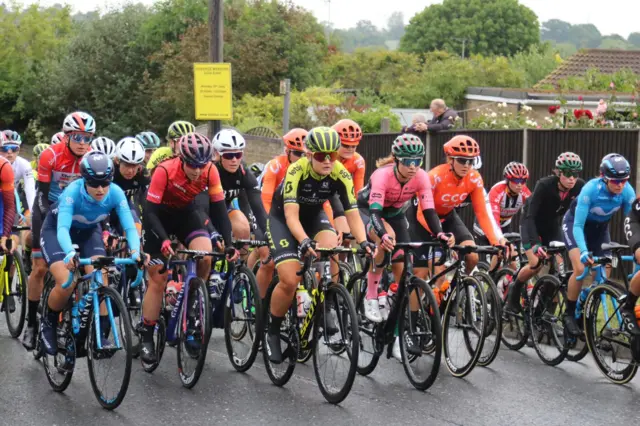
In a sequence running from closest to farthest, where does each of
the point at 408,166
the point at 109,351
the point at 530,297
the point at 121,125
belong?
the point at 109,351, the point at 408,166, the point at 530,297, the point at 121,125

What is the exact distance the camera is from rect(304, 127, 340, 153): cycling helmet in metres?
8.69

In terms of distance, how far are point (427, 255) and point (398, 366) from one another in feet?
3.41

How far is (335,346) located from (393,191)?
6.52 feet

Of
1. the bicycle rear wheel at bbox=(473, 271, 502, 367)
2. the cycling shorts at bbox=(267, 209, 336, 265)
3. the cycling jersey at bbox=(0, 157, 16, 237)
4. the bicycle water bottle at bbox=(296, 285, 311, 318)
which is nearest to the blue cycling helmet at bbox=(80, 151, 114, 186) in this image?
the cycling shorts at bbox=(267, 209, 336, 265)

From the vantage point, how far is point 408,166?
31.3 ft

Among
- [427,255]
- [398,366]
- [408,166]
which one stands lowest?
[398,366]

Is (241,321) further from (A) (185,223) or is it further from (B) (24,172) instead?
(B) (24,172)

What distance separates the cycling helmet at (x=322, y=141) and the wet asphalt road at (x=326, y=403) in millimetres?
1959

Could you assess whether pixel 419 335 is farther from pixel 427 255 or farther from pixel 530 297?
pixel 530 297

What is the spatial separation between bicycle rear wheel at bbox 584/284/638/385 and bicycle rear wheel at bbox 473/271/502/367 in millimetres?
823

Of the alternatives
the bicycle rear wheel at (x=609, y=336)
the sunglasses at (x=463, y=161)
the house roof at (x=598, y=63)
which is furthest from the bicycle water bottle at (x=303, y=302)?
the house roof at (x=598, y=63)

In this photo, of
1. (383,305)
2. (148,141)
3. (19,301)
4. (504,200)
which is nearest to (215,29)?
(148,141)

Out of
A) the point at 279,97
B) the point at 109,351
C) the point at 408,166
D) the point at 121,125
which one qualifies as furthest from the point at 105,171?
the point at 121,125

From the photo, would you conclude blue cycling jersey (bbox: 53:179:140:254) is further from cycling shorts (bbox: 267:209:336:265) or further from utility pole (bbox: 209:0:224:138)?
utility pole (bbox: 209:0:224:138)
